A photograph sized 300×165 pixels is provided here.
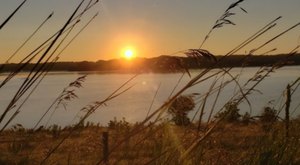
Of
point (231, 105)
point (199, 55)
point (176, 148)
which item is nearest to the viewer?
point (199, 55)

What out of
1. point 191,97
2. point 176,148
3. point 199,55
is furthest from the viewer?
point 191,97

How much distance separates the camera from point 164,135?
9.29 ft

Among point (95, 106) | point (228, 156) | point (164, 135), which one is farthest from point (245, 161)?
point (95, 106)

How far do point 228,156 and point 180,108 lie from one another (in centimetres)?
57

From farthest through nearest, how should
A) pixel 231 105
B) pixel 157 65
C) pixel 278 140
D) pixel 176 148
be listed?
pixel 278 140, pixel 231 105, pixel 176 148, pixel 157 65

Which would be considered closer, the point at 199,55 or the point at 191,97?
the point at 199,55

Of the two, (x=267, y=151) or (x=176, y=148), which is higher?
(x=176, y=148)

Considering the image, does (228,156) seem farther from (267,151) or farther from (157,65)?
Answer: (157,65)

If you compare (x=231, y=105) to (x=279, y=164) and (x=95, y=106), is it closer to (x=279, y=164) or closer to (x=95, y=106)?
(x=279, y=164)

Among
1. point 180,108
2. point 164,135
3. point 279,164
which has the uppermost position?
point 180,108

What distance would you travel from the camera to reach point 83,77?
2.46 m

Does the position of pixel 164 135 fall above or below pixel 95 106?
below

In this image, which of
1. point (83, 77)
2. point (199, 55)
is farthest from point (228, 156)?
point (199, 55)

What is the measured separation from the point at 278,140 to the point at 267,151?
9.3 inches
